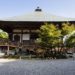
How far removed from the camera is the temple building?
27719 mm

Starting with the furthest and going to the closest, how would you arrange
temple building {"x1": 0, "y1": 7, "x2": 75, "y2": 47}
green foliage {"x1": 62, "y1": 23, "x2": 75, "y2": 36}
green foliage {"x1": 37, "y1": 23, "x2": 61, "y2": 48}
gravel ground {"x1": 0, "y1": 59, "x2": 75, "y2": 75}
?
temple building {"x1": 0, "y1": 7, "x2": 75, "y2": 47} < green foliage {"x1": 62, "y1": 23, "x2": 75, "y2": 36} < green foliage {"x1": 37, "y1": 23, "x2": 61, "y2": 48} < gravel ground {"x1": 0, "y1": 59, "x2": 75, "y2": 75}

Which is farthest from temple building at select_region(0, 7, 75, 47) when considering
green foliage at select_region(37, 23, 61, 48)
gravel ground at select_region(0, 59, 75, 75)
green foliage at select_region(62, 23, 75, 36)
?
gravel ground at select_region(0, 59, 75, 75)

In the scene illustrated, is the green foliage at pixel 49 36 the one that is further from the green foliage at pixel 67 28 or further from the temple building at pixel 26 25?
the temple building at pixel 26 25

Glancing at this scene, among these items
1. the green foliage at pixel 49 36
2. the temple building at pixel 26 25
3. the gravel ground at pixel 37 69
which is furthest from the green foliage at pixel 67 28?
the gravel ground at pixel 37 69

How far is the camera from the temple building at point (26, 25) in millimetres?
27719

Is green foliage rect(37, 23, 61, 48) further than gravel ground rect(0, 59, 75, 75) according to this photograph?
Yes

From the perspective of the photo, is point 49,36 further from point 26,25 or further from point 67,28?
point 26,25

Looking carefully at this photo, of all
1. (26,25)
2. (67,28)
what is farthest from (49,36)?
(26,25)

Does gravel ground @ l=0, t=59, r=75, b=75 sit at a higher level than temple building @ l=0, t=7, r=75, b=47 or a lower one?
lower

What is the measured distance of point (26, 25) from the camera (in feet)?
94.4

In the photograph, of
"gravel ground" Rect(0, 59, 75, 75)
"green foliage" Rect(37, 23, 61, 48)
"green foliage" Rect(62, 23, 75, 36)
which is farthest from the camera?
"green foliage" Rect(62, 23, 75, 36)

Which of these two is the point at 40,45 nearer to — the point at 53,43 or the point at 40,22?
the point at 53,43

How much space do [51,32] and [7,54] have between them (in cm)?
545

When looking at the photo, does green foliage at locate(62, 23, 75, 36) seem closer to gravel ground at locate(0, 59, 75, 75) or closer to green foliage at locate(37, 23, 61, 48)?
green foliage at locate(37, 23, 61, 48)
